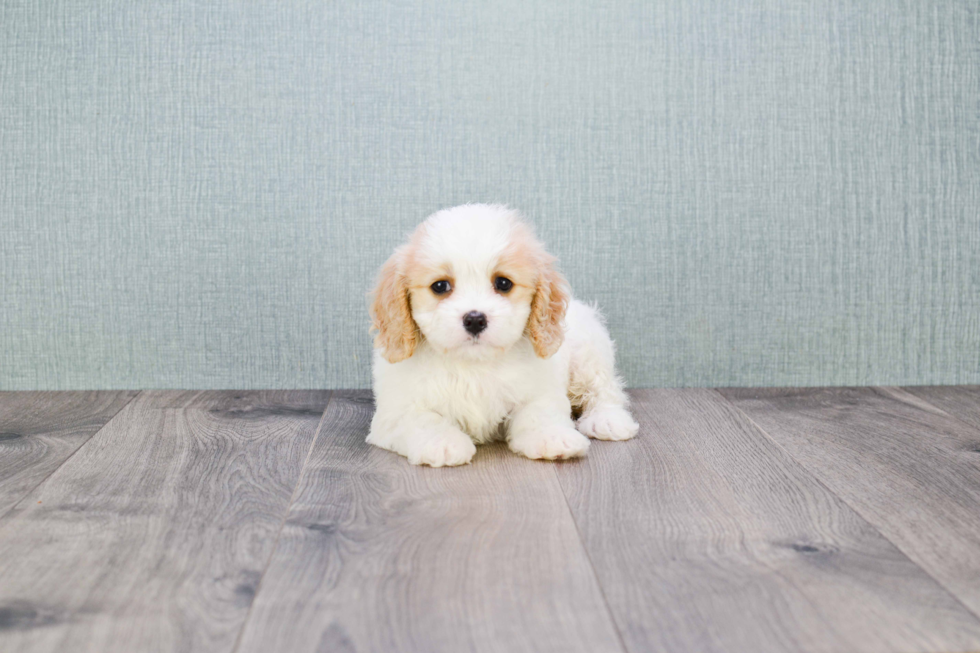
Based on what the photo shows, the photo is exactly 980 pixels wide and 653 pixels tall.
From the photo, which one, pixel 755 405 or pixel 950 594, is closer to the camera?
pixel 950 594

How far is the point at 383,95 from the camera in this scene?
2.43 metres

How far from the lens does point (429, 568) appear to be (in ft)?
4.11

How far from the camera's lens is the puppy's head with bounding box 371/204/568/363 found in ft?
5.59

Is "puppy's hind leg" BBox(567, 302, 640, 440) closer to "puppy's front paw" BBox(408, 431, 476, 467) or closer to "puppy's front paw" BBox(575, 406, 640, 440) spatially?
"puppy's front paw" BBox(575, 406, 640, 440)

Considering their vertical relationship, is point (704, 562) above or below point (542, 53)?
below

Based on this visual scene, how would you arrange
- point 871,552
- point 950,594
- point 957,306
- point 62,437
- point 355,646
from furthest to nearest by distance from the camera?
1. point 957,306
2. point 62,437
3. point 871,552
4. point 950,594
5. point 355,646

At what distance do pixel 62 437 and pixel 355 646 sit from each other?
1320 millimetres

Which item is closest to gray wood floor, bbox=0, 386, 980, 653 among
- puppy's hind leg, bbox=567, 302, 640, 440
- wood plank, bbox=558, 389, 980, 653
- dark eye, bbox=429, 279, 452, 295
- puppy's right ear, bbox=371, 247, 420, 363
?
wood plank, bbox=558, 389, 980, 653

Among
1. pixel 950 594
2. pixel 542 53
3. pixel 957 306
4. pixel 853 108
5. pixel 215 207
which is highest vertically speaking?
pixel 542 53

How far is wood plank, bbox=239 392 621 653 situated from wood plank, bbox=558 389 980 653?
0.06m

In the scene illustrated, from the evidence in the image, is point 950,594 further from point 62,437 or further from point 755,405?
point 62,437

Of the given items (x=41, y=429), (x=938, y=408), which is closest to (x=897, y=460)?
(x=938, y=408)

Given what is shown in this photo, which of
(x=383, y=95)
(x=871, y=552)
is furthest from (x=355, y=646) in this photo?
(x=383, y=95)

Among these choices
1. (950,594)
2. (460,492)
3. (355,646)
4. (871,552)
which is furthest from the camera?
(460,492)
